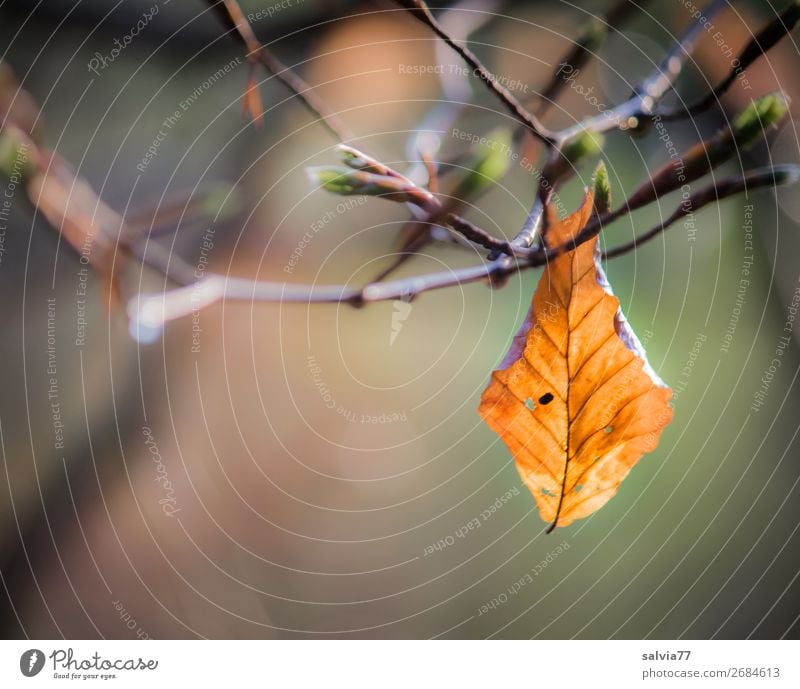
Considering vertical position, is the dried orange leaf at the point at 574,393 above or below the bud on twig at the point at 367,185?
below

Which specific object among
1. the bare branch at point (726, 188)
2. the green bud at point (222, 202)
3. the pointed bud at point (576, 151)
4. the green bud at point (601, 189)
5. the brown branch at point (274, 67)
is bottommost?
the bare branch at point (726, 188)

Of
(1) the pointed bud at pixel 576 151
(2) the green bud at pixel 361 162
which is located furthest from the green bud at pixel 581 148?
(2) the green bud at pixel 361 162

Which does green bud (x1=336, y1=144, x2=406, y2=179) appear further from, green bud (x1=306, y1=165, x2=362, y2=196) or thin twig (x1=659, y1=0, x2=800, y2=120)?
thin twig (x1=659, y1=0, x2=800, y2=120)

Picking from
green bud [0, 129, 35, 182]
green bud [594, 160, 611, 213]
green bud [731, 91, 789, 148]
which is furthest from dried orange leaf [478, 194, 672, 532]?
green bud [0, 129, 35, 182]

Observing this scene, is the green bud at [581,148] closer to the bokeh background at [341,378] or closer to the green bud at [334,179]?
the bokeh background at [341,378]

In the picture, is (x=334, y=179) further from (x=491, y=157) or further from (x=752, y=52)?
(x=752, y=52)

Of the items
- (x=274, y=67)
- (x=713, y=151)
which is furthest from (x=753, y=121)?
(x=274, y=67)
